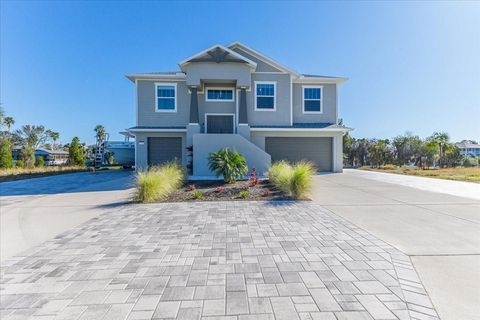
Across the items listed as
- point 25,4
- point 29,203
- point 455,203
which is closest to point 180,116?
point 25,4

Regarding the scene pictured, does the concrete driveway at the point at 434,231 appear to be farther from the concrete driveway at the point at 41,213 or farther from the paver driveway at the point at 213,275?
the concrete driveway at the point at 41,213

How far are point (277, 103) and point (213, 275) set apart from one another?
48.3 ft

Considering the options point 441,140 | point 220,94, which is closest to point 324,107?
point 220,94

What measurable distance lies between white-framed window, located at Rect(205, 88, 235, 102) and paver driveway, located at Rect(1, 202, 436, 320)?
12.7 metres

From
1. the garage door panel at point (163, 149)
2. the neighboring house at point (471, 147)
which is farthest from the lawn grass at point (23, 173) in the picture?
the neighboring house at point (471, 147)

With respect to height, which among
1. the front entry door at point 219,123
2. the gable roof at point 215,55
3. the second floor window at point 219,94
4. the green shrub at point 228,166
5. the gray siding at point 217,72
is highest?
the gable roof at point 215,55

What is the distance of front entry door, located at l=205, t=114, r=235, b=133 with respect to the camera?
16281 mm

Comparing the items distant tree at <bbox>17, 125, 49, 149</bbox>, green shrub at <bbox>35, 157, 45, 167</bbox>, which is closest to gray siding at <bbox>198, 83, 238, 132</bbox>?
green shrub at <bbox>35, 157, 45, 167</bbox>

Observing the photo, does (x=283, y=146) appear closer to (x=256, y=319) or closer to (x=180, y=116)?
(x=180, y=116)

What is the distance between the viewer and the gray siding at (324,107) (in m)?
17.0

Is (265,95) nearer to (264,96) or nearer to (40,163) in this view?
(264,96)

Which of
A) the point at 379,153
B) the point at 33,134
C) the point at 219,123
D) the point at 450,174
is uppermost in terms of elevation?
the point at 33,134

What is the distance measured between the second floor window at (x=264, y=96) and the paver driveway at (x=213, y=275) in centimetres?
1255

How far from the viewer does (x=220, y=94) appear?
16.3 m
